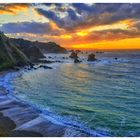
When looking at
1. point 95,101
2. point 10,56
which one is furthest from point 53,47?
point 10,56

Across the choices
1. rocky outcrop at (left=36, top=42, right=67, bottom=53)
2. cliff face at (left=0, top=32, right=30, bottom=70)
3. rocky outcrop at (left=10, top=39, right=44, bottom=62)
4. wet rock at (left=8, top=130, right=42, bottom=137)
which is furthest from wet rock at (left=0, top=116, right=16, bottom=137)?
cliff face at (left=0, top=32, right=30, bottom=70)

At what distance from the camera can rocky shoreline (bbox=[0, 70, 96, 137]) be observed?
6.70 meters

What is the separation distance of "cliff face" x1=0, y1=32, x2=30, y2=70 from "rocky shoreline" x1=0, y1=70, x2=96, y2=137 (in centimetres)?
615

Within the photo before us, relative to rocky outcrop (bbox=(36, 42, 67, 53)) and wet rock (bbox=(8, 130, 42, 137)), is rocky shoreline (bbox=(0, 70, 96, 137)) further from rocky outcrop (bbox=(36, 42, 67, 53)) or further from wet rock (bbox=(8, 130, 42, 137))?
rocky outcrop (bbox=(36, 42, 67, 53))

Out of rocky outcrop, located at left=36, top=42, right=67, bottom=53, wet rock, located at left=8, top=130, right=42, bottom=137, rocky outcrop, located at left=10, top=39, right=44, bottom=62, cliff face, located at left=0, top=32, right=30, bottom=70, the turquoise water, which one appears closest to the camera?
wet rock, located at left=8, top=130, right=42, bottom=137

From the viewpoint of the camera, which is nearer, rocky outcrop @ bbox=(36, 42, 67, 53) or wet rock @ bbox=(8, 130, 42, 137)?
wet rock @ bbox=(8, 130, 42, 137)

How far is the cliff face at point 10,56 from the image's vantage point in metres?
14.5

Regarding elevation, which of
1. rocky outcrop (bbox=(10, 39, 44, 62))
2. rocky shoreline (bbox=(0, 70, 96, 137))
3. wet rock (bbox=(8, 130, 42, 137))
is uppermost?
rocky outcrop (bbox=(10, 39, 44, 62))

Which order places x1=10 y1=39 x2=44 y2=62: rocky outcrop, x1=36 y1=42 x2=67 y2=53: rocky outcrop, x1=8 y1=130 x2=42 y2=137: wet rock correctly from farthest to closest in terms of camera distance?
1. x1=10 y1=39 x2=44 y2=62: rocky outcrop
2. x1=36 y1=42 x2=67 y2=53: rocky outcrop
3. x1=8 y1=130 x2=42 y2=137: wet rock

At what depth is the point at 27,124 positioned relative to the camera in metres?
7.25

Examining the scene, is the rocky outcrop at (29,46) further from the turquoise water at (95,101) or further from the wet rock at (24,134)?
the wet rock at (24,134)

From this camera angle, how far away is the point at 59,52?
28.6 feet

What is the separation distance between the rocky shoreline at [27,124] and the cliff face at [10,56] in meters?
6.15

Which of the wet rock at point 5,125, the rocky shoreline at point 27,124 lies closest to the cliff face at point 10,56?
the rocky shoreline at point 27,124
